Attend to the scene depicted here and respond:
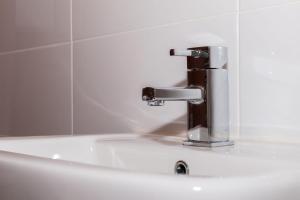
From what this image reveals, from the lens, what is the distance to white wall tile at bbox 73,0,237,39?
728 mm

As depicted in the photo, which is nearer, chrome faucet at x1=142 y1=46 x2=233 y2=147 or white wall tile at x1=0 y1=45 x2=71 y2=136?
chrome faucet at x1=142 y1=46 x2=233 y2=147

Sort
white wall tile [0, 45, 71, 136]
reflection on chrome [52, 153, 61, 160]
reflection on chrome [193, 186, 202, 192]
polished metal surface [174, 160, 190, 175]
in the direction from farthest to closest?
1. white wall tile [0, 45, 71, 136]
2. reflection on chrome [52, 153, 61, 160]
3. polished metal surface [174, 160, 190, 175]
4. reflection on chrome [193, 186, 202, 192]

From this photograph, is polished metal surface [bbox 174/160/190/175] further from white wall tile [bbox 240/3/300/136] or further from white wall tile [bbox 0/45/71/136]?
white wall tile [bbox 0/45/71/136]

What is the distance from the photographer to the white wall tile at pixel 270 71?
0.61 meters

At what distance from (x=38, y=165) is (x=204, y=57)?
32cm

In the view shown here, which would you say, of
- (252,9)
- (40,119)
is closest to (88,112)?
(40,119)

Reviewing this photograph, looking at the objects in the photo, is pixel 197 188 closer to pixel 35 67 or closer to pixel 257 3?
pixel 257 3

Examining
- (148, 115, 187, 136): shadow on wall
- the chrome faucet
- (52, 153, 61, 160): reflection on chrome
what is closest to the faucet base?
the chrome faucet

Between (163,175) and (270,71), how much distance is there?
0.35 meters

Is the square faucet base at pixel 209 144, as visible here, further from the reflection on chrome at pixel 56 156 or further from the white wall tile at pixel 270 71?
the reflection on chrome at pixel 56 156

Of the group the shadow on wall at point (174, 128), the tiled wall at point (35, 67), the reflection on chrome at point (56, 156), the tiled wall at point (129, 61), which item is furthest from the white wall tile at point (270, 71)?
the tiled wall at point (35, 67)

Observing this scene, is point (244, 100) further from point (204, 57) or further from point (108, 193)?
point (108, 193)

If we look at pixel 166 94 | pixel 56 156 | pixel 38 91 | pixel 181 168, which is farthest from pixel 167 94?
pixel 38 91

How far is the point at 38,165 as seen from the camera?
41cm
